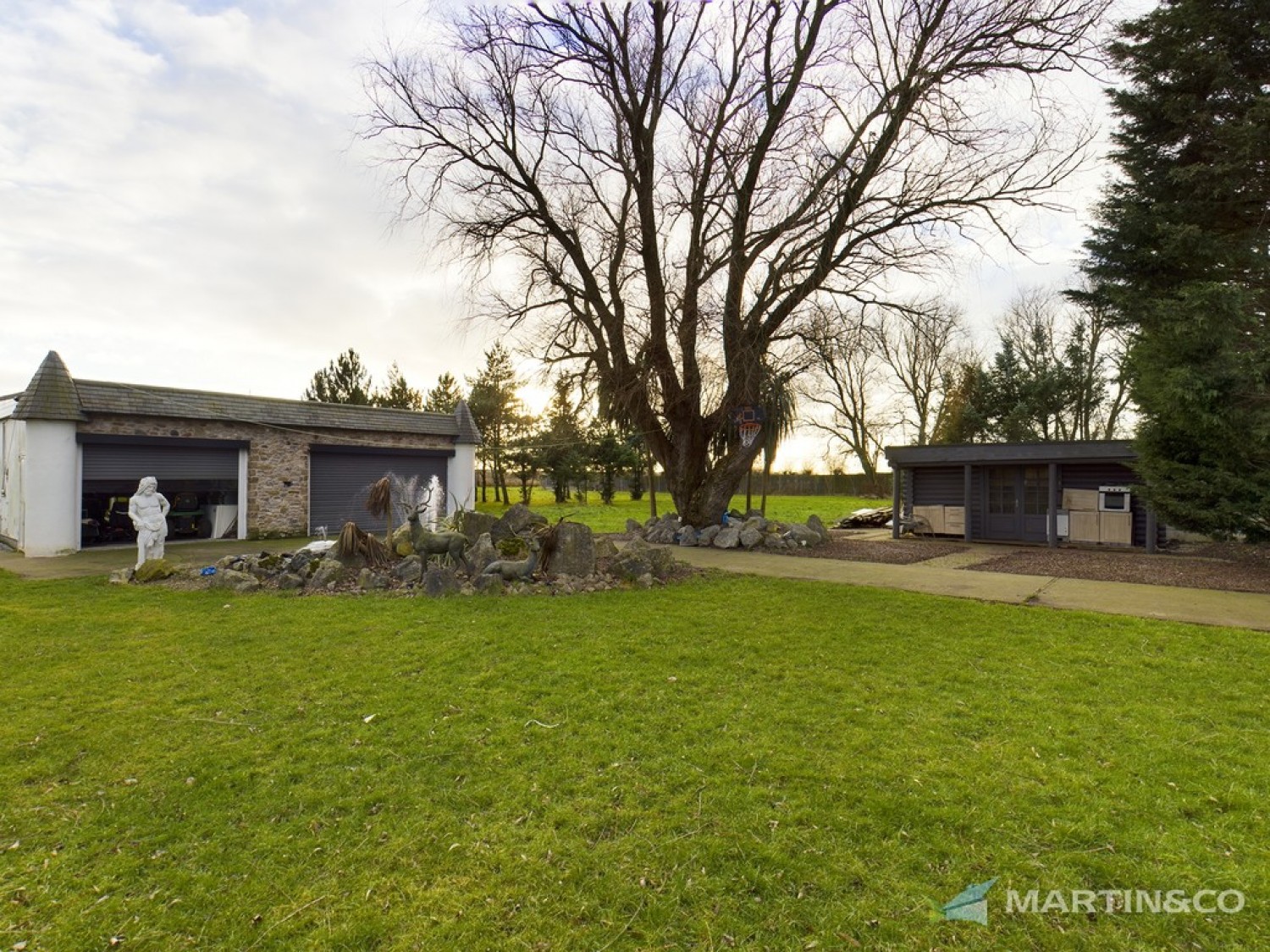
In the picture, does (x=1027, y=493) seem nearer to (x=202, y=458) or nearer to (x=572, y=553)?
(x=572, y=553)

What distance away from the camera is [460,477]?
1941 centimetres

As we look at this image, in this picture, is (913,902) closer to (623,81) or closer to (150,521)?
(150,521)

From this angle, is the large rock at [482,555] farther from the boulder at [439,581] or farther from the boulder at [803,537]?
the boulder at [803,537]

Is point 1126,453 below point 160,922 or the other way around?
the other way around

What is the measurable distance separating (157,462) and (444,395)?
20.4m

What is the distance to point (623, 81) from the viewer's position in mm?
13070

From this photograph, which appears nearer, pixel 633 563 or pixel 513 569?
pixel 513 569

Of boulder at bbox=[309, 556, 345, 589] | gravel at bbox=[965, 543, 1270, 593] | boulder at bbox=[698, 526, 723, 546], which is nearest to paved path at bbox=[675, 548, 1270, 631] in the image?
gravel at bbox=[965, 543, 1270, 593]

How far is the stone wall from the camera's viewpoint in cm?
1457

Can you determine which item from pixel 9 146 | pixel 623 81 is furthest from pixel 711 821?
pixel 623 81

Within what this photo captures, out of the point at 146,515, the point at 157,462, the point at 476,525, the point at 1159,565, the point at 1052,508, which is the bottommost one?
the point at 1159,565

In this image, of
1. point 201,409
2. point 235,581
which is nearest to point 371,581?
Result: point 235,581

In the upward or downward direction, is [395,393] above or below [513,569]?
above

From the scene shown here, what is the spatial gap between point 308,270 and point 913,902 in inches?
510
